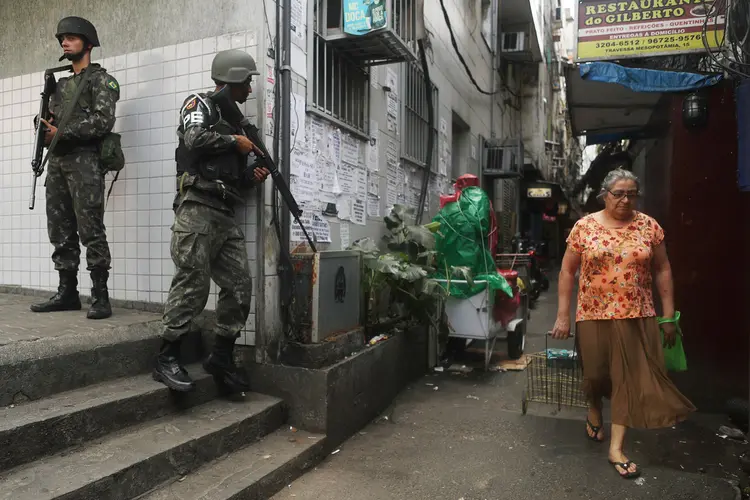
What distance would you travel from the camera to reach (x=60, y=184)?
13.4 ft

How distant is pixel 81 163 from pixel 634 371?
4183 mm

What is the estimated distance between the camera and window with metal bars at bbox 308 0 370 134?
4.95 meters

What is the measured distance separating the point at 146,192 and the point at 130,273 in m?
0.71

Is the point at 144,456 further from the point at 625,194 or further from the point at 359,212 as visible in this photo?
the point at 359,212

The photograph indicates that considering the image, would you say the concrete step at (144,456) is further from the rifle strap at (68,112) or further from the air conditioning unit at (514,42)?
the air conditioning unit at (514,42)

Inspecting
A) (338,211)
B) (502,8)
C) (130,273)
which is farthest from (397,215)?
(502,8)

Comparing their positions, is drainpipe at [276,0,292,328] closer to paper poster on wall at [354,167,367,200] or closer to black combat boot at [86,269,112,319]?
black combat boot at [86,269,112,319]

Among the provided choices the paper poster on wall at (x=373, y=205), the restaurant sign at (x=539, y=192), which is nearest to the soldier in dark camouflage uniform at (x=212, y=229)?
the paper poster on wall at (x=373, y=205)

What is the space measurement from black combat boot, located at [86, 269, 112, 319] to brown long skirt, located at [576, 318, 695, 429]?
352 cm

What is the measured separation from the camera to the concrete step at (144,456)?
239cm

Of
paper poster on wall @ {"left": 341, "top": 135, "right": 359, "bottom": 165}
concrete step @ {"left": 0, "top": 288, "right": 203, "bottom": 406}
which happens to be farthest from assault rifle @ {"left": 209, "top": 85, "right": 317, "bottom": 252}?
paper poster on wall @ {"left": 341, "top": 135, "right": 359, "bottom": 165}

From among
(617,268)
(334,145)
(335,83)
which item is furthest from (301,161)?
(617,268)

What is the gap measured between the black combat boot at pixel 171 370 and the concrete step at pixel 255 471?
51cm

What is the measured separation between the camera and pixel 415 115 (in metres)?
7.69
